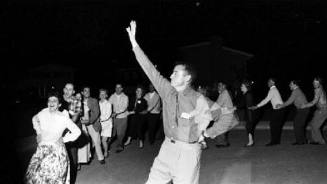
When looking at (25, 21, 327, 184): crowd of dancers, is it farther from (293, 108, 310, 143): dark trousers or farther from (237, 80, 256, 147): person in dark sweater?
(293, 108, 310, 143): dark trousers

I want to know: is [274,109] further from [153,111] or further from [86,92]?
[86,92]

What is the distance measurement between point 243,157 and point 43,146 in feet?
19.3

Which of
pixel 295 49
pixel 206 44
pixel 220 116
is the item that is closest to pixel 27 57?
pixel 206 44

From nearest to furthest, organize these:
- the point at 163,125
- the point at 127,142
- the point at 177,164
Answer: the point at 177,164 < the point at 163,125 < the point at 127,142

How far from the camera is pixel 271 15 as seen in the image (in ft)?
152

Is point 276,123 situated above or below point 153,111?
below

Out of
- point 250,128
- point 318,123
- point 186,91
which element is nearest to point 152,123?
point 250,128

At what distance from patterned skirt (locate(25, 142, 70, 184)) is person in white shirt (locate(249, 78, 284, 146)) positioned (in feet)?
23.4

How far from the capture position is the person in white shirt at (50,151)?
594 centimetres

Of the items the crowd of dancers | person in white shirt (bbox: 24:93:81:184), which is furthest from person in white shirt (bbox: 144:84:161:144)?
person in white shirt (bbox: 24:93:81:184)

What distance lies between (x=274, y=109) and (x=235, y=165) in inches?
132

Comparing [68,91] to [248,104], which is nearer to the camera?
[68,91]

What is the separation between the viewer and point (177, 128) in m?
4.30

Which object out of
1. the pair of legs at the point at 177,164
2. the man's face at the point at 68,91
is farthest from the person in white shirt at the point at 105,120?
the pair of legs at the point at 177,164
